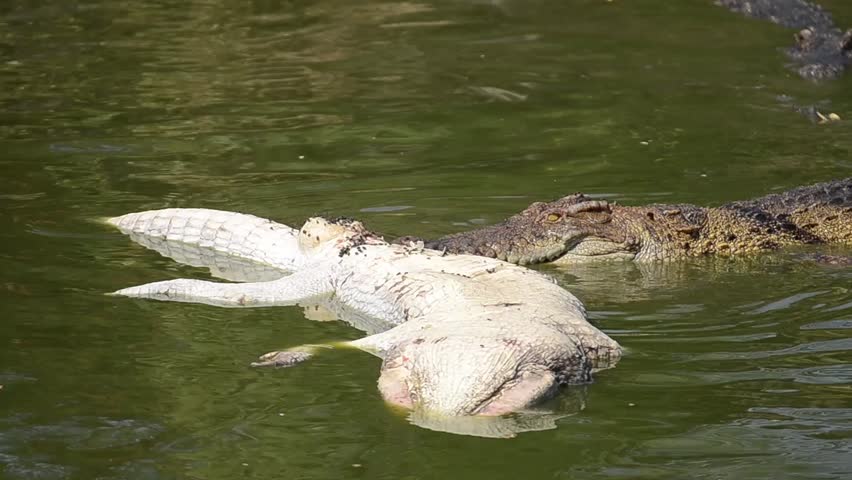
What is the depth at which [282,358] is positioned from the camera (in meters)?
6.16

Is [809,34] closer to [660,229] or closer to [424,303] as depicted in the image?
[660,229]

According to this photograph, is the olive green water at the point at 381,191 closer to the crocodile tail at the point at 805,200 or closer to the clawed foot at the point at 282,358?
the clawed foot at the point at 282,358

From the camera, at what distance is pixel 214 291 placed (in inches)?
279

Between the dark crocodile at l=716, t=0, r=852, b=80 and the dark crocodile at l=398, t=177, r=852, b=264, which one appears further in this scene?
the dark crocodile at l=716, t=0, r=852, b=80

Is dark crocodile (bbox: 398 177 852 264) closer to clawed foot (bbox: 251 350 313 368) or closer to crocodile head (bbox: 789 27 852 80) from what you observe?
clawed foot (bbox: 251 350 313 368)

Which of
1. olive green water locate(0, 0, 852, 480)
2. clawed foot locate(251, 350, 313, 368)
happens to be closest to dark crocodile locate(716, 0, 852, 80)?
olive green water locate(0, 0, 852, 480)

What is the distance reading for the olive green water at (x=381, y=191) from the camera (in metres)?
5.35

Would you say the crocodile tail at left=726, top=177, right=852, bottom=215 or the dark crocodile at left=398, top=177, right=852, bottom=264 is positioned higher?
the crocodile tail at left=726, top=177, right=852, bottom=215

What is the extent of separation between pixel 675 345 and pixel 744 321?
537 mm

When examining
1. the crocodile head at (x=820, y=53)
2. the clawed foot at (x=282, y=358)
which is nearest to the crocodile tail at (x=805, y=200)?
the clawed foot at (x=282, y=358)

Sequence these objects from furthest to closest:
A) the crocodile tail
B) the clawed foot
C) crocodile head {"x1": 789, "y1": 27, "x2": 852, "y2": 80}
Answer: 1. crocodile head {"x1": 789, "y1": 27, "x2": 852, "y2": 80}
2. the crocodile tail
3. the clawed foot

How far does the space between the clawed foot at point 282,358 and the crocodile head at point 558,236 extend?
1.78 m

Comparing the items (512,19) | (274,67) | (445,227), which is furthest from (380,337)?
(512,19)

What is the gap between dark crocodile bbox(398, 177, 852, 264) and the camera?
26.5 ft
